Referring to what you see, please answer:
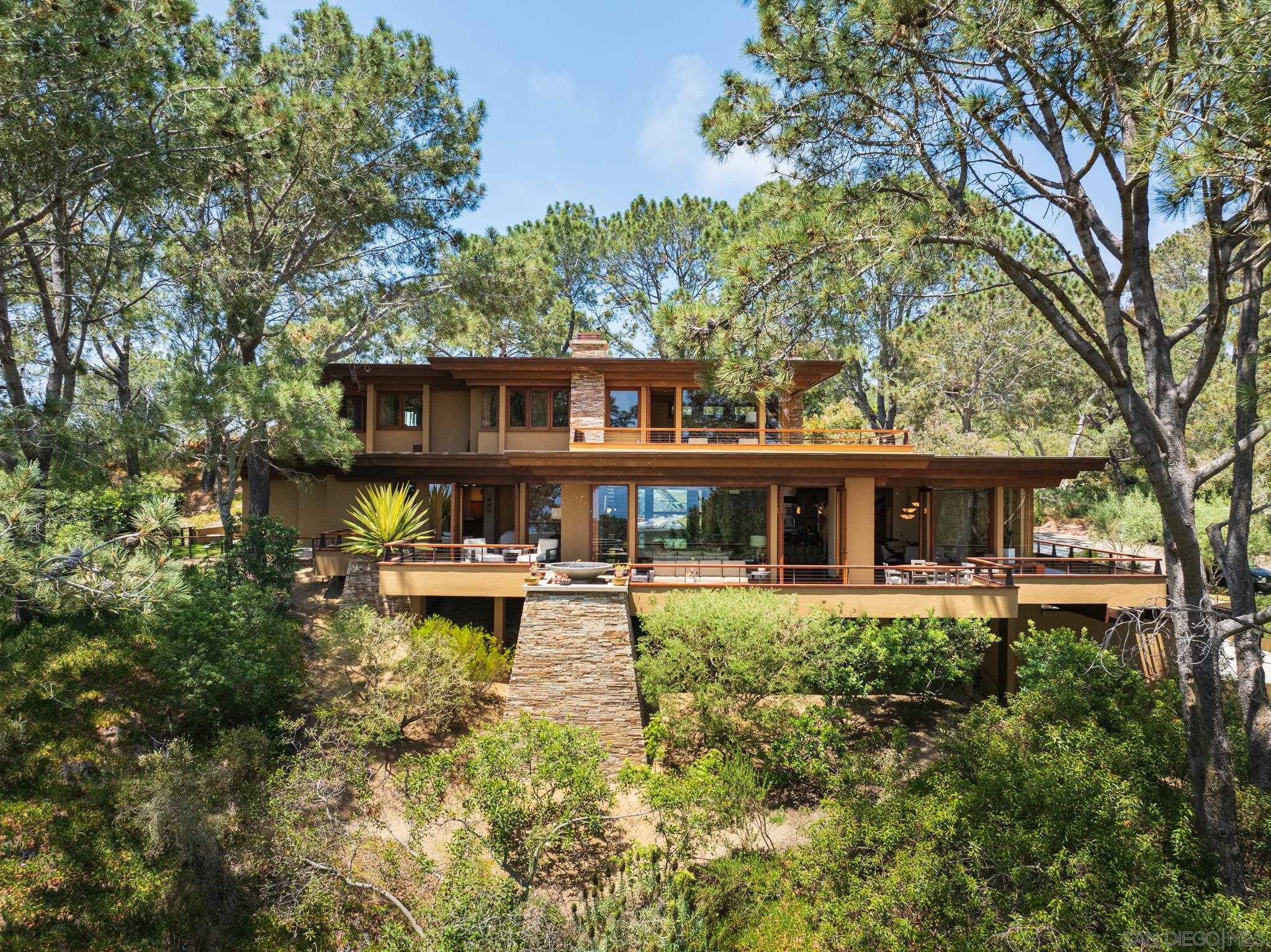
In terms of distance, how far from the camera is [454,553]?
575 inches

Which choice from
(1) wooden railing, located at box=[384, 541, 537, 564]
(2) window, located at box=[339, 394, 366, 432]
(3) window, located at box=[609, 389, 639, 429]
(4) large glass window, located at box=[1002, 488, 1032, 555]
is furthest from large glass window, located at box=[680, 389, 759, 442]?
(2) window, located at box=[339, 394, 366, 432]

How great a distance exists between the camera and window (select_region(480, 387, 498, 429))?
17672 millimetres

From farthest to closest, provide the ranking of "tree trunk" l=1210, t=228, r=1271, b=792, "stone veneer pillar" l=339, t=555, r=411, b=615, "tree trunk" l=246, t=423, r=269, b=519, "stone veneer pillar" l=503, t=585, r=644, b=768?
1. "tree trunk" l=246, t=423, r=269, b=519
2. "stone veneer pillar" l=339, t=555, r=411, b=615
3. "stone veneer pillar" l=503, t=585, r=644, b=768
4. "tree trunk" l=1210, t=228, r=1271, b=792

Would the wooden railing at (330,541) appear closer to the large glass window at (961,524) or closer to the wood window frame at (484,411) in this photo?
the wood window frame at (484,411)

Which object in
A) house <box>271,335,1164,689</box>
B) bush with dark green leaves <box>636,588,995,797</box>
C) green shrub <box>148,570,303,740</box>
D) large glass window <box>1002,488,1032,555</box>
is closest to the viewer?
green shrub <box>148,570,303,740</box>

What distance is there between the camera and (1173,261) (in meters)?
34.2

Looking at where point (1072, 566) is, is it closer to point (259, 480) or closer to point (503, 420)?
point (503, 420)

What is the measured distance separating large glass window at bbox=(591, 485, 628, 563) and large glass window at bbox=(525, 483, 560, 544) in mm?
1288

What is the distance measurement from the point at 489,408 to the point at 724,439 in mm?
7416

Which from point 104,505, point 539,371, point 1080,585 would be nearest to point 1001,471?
point 1080,585

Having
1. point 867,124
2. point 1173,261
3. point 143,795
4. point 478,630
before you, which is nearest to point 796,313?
point 867,124

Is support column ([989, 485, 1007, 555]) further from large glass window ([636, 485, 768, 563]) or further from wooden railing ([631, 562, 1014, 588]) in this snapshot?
large glass window ([636, 485, 768, 563])

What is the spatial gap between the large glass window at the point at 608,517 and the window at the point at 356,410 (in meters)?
9.28

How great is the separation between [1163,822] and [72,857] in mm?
13649
